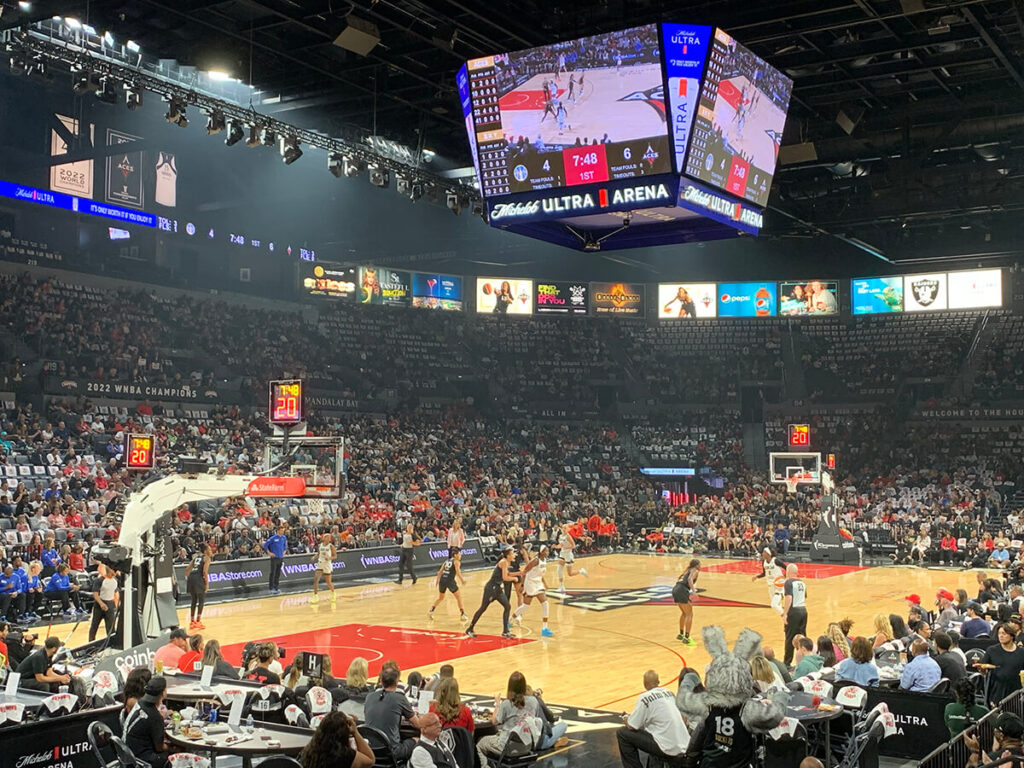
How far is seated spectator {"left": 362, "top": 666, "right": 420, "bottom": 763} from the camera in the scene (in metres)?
8.47

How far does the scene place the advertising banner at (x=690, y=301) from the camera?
45.8 m

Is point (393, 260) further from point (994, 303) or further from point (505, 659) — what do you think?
point (505, 659)

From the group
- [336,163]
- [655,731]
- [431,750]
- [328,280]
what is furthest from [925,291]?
[431,750]

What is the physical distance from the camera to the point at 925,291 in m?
41.8

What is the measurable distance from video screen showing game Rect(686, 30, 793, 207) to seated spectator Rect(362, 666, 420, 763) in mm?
6739

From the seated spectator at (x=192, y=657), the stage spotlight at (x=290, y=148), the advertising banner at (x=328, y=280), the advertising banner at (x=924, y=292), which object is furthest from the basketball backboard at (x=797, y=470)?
the seated spectator at (x=192, y=657)

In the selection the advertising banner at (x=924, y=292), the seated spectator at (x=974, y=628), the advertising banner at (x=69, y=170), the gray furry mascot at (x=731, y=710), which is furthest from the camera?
the advertising banner at (x=924, y=292)

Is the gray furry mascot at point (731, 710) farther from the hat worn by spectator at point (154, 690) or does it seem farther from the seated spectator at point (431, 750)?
the hat worn by spectator at point (154, 690)

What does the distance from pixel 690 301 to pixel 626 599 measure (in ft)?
79.8

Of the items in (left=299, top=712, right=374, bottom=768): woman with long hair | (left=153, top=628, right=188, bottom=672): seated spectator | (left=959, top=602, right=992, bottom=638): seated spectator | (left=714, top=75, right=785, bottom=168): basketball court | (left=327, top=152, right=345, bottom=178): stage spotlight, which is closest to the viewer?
(left=299, top=712, right=374, bottom=768): woman with long hair

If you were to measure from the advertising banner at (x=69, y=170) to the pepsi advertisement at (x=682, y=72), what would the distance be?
27583mm

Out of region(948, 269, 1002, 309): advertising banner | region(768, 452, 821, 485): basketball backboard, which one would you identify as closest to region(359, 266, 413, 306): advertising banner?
region(768, 452, 821, 485): basketball backboard

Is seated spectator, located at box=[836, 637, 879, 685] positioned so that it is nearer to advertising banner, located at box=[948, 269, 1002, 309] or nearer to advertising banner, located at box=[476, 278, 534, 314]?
advertising banner, located at box=[948, 269, 1002, 309]

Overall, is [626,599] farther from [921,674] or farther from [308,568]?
[921,674]
